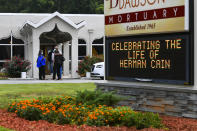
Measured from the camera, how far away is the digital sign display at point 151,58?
9.25 m

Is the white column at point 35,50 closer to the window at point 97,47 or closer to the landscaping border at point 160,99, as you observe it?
the window at point 97,47

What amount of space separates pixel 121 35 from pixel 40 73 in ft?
51.3

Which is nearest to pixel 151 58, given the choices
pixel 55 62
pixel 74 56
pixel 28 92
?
pixel 28 92

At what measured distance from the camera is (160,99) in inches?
384

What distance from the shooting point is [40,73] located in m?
A: 25.9

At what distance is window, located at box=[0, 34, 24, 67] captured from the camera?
110 ft

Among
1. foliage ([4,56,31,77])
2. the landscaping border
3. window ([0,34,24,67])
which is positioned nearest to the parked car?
foliage ([4,56,31,77])

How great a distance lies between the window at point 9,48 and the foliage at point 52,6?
79.3 feet

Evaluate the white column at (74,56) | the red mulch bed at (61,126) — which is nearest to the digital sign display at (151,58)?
the red mulch bed at (61,126)

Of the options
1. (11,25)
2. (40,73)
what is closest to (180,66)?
(40,73)

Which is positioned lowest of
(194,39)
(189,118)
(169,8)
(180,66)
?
(189,118)

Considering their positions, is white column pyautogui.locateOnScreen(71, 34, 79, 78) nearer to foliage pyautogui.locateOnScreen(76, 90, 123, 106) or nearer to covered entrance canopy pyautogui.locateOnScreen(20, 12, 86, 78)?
covered entrance canopy pyautogui.locateOnScreen(20, 12, 86, 78)

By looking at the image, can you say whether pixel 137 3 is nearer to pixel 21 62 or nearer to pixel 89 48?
pixel 21 62

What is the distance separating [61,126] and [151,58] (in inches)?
123
